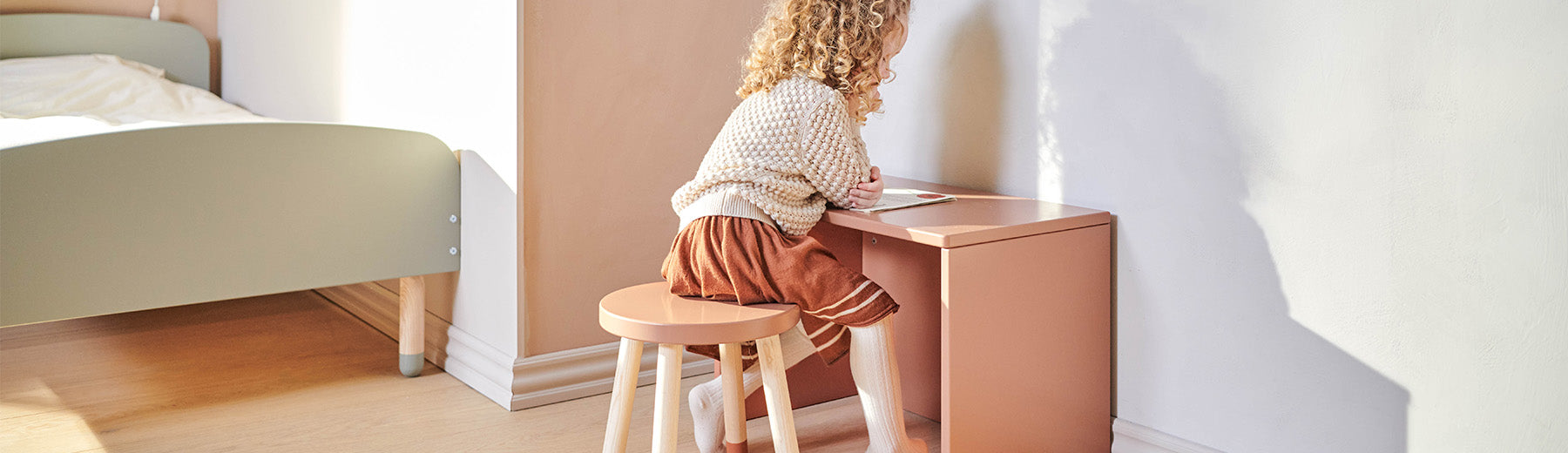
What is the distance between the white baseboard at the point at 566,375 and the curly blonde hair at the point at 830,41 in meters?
0.63

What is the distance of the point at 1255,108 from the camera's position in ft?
4.46

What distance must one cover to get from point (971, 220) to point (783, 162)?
0.26 m

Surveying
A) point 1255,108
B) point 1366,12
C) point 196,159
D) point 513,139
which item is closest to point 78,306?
point 196,159

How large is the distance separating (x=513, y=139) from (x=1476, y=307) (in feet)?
4.54

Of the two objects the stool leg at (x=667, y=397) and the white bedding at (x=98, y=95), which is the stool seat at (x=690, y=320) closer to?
the stool leg at (x=667, y=397)

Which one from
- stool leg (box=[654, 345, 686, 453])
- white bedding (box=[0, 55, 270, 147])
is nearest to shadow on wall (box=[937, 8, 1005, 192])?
stool leg (box=[654, 345, 686, 453])

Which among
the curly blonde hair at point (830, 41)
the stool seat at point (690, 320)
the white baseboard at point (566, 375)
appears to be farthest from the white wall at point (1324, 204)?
the white baseboard at point (566, 375)

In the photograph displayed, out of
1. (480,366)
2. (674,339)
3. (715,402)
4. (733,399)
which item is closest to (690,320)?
(674,339)

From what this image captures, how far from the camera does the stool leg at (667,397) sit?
52.4 inches

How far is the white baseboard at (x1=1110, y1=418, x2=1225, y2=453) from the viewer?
1.49m

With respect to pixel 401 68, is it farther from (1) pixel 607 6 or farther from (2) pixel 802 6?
(2) pixel 802 6

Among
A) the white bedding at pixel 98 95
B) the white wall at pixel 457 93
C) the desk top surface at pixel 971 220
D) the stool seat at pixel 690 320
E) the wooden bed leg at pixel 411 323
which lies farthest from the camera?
the white bedding at pixel 98 95

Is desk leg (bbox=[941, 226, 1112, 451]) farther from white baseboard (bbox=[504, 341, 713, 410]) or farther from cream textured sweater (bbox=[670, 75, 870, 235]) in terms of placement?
white baseboard (bbox=[504, 341, 713, 410])

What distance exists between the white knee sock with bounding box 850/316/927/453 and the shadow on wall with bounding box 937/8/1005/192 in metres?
0.40
